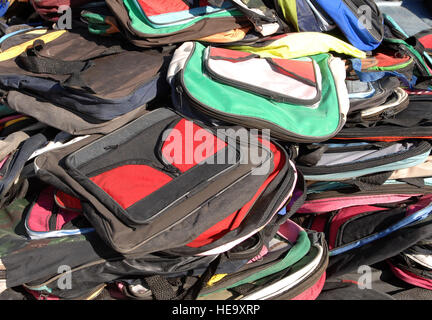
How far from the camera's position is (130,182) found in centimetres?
107

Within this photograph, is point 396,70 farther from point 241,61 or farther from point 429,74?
point 241,61

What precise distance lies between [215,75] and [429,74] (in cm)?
102

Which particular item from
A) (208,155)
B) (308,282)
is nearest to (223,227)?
(208,155)

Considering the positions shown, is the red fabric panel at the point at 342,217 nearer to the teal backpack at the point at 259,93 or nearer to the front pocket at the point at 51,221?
the teal backpack at the point at 259,93

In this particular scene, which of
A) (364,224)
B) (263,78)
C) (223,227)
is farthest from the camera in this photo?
(364,224)

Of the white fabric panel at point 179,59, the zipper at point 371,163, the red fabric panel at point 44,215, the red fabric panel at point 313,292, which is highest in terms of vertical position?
the white fabric panel at point 179,59

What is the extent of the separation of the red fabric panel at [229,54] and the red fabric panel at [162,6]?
176 mm

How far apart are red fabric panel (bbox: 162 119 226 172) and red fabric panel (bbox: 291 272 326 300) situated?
0.49 meters

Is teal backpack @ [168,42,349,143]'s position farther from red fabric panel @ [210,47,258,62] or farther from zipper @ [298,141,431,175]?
zipper @ [298,141,431,175]

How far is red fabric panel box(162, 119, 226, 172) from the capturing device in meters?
1.11

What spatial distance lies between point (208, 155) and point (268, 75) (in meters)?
0.37

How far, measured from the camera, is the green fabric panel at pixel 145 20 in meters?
1.30

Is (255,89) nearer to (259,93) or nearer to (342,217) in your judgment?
(259,93)

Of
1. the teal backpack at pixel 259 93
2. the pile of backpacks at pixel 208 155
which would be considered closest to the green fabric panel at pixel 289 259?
the pile of backpacks at pixel 208 155
